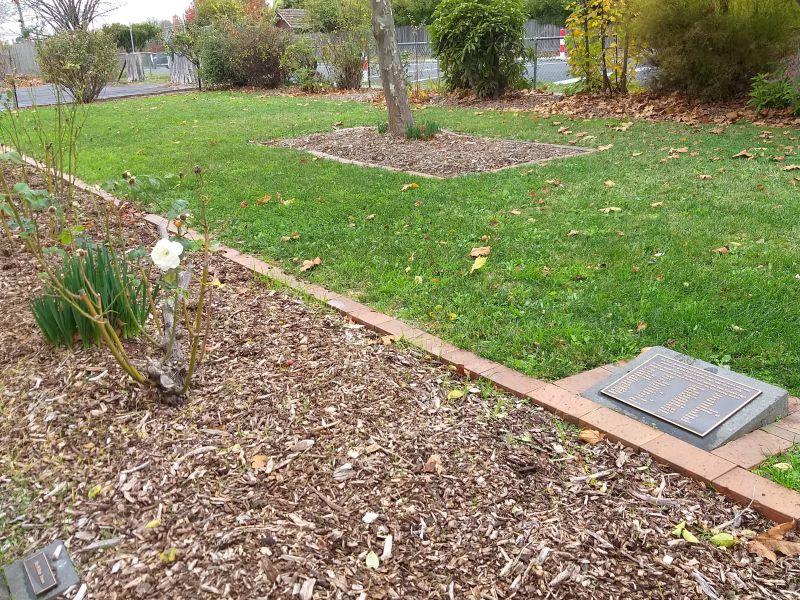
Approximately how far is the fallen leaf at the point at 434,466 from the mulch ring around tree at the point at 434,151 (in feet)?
16.3

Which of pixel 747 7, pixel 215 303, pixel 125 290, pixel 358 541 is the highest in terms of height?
pixel 747 7

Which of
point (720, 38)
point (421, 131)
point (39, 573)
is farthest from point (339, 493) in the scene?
point (720, 38)

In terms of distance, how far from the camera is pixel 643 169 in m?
7.11

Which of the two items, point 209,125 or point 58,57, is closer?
point 209,125

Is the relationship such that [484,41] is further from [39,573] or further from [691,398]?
[39,573]

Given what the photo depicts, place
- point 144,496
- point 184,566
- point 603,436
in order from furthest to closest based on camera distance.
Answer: point 603,436
point 144,496
point 184,566

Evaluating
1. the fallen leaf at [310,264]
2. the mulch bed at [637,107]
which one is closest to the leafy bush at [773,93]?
the mulch bed at [637,107]

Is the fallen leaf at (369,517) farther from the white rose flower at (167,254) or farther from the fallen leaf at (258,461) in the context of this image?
the white rose flower at (167,254)

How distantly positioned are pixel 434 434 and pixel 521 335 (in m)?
0.98

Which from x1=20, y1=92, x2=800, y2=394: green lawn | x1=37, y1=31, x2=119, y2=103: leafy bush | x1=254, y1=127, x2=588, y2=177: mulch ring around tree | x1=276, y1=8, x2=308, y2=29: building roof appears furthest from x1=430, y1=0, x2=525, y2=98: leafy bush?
x1=276, y1=8, x2=308, y2=29: building roof

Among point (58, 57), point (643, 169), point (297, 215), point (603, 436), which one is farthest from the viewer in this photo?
point (58, 57)

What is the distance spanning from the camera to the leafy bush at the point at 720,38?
10180 mm

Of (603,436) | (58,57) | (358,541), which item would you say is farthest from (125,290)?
(58,57)

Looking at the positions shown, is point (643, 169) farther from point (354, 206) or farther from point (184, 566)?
point (184, 566)
